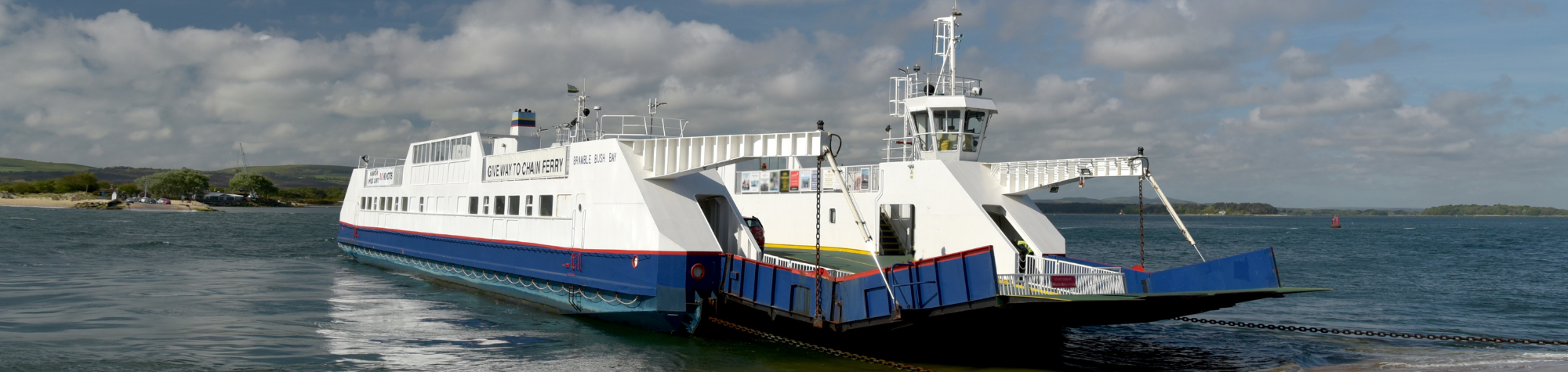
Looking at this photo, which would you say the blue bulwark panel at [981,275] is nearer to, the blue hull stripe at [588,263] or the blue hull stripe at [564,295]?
the blue hull stripe at [588,263]

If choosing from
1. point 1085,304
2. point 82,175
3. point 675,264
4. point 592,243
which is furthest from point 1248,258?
point 82,175

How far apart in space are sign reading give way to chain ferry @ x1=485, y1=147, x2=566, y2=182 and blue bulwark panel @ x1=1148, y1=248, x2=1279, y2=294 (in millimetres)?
12298

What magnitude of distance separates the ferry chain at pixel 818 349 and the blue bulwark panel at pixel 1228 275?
4.61 metres

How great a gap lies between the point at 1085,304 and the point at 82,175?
193 m

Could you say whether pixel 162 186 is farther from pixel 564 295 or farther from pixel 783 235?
pixel 564 295

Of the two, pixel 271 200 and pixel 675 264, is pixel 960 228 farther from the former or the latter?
pixel 271 200

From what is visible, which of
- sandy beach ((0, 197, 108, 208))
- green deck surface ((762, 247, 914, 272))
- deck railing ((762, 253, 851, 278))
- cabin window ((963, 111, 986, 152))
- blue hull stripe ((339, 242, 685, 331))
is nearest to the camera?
deck railing ((762, 253, 851, 278))

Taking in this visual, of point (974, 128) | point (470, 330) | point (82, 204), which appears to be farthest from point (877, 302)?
point (82, 204)

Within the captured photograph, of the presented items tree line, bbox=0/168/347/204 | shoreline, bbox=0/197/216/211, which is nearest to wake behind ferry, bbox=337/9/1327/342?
shoreline, bbox=0/197/216/211

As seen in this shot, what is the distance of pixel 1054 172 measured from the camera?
2027cm

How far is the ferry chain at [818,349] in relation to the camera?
43.9ft

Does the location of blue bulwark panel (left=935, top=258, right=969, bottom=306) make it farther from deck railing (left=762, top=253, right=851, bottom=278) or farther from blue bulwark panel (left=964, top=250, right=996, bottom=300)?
deck railing (left=762, top=253, right=851, bottom=278)

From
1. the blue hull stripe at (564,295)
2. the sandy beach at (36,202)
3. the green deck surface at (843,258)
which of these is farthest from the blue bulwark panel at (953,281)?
the sandy beach at (36,202)

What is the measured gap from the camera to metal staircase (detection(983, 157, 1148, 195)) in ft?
62.1
